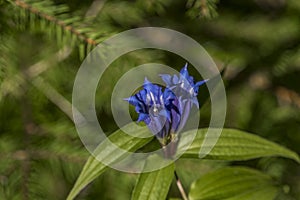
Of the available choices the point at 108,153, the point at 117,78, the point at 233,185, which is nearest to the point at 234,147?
the point at 233,185

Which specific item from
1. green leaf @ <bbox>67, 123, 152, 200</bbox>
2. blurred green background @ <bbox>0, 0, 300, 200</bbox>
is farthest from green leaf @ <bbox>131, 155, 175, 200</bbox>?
blurred green background @ <bbox>0, 0, 300, 200</bbox>

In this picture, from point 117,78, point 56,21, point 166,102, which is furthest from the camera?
point 117,78

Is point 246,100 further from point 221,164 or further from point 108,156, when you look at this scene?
point 108,156

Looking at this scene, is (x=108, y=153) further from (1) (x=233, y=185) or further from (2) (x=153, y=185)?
(1) (x=233, y=185)

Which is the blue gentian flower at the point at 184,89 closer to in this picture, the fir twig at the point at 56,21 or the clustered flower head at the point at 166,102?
the clustered flower head at the point at 166,102

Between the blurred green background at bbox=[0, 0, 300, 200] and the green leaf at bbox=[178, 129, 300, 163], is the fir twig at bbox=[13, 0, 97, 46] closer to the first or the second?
the blurred green background at bbox=[0, 0, 300, 200]

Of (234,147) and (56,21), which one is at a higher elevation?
(56,21)

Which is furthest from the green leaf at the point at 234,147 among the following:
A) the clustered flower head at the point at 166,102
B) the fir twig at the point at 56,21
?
the fir twig at the point at 56,21
